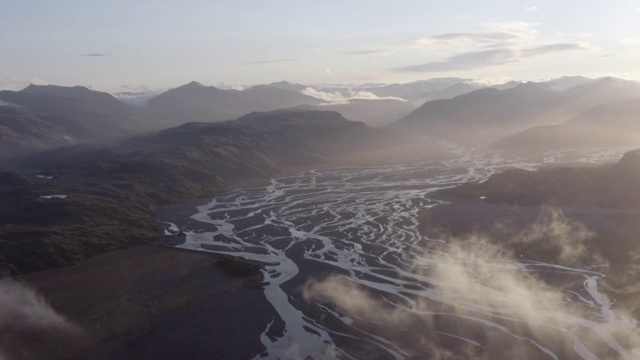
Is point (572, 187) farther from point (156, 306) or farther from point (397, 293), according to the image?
point (156, 306)

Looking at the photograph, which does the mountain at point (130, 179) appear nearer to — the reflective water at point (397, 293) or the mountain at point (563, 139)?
the reflective water at point (397, 293)

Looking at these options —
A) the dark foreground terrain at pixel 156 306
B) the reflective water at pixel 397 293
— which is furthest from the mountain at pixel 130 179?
the reflective water at pixel 397 293

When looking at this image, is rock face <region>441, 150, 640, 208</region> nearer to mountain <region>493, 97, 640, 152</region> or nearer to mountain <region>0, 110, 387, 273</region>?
mountain <region>0, 110, 387, 273</region>

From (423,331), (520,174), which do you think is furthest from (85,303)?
(520,174)

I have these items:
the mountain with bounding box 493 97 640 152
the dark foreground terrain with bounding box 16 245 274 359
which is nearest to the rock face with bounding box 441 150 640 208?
the dark foreground terrain with bounding box 16 245 274 359

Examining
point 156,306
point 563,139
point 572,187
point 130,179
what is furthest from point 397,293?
point 563,139
